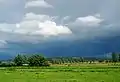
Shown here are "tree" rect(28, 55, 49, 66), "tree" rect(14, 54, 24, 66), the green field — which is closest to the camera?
the green field

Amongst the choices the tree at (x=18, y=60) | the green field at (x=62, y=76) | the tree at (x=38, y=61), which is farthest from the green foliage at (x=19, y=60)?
the green field at (x=62, y=76)

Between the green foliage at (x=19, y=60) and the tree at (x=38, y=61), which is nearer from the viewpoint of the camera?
the tree at (x=38, y=61)

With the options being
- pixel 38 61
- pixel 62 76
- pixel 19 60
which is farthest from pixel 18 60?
pixel 62 76

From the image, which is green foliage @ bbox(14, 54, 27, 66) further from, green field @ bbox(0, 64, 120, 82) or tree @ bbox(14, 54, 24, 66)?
green field @ bbox(0, 64, 120, 82)

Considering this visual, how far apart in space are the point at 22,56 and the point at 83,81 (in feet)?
326

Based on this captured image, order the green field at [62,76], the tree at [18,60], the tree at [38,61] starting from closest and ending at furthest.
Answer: the green field at [62,76] < the tree at [38,61] < the tree at [18,60]

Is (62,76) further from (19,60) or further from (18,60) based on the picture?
(18,60)

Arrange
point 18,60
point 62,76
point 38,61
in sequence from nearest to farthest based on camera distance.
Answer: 1. point 62,76
2. point 38,61
3. point 18,60

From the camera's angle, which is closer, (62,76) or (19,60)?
(62,76)

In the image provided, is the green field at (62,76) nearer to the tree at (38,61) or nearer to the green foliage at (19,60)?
the tree at (38,61)

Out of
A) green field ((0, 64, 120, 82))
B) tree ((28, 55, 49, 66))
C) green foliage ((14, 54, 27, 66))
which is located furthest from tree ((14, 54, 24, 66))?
green field ((0, 64, 120, 82))

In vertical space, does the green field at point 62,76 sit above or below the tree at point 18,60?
below

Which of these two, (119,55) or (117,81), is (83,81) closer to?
(117,81)

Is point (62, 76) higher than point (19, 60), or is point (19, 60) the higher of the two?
point (19, 60)
